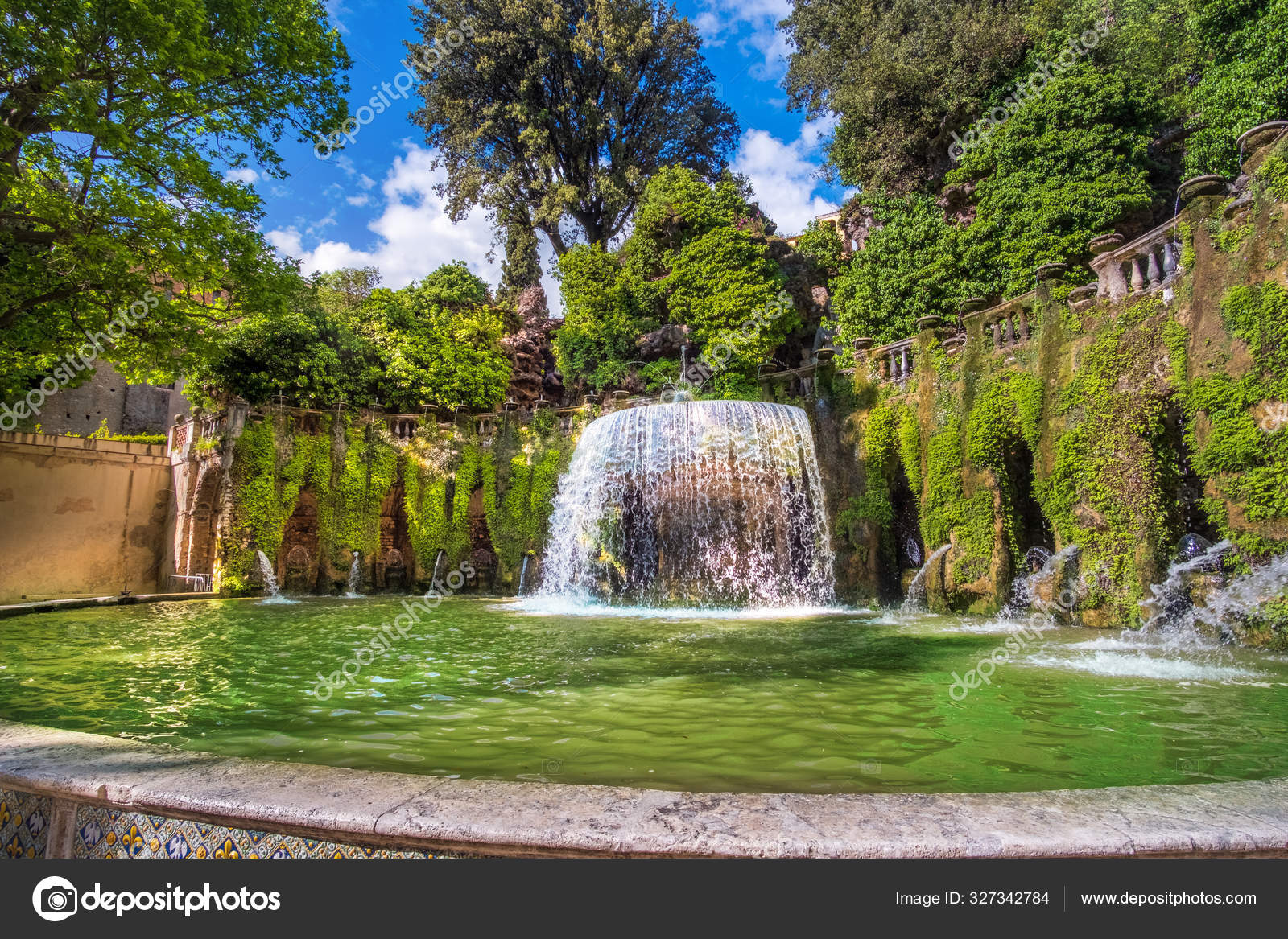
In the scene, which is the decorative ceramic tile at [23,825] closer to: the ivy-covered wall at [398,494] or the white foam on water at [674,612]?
the white foam on water at [674,612]

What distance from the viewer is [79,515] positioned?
1855cm

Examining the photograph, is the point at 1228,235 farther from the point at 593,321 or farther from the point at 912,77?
the point at 593,321

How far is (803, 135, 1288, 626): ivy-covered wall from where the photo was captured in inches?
289

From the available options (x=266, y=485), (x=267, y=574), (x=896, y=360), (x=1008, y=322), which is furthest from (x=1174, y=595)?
(x=266, y=485)

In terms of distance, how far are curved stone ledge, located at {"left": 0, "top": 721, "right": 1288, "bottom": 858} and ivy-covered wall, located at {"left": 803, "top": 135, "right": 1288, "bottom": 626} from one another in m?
6.71

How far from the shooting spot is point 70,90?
27.1 ft

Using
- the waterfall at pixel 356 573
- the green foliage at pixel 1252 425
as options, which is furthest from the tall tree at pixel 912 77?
the waterfall at pixel 356 573

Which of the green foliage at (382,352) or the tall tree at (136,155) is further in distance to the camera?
the green foliage at (382,352)

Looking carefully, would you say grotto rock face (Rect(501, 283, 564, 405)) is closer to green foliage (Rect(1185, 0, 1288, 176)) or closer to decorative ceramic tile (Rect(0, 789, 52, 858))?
green foliage (Rect(1185, 0, 1288, 176))

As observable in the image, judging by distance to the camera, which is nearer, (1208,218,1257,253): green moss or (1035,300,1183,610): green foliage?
(1208,218,1257,253): green moss

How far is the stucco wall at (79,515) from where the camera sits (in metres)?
17.3
